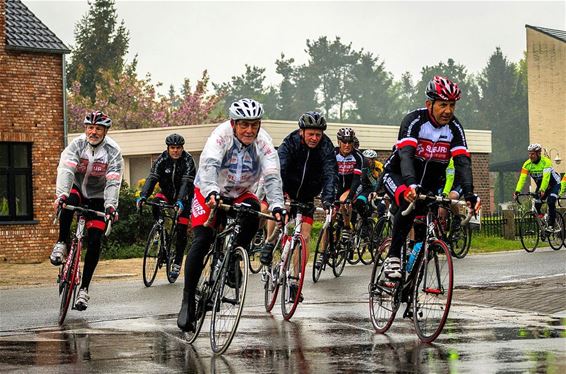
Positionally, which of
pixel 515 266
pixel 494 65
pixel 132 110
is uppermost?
pixel 494 65

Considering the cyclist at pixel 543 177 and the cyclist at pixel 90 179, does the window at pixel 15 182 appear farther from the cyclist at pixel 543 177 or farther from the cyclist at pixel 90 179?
the cyclist at pixel 90 179

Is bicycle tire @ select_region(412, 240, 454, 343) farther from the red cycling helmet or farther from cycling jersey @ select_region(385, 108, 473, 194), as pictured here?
the red cycling helmet

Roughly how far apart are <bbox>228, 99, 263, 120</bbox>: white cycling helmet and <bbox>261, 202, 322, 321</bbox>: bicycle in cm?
181

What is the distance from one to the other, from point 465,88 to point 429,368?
12519cm

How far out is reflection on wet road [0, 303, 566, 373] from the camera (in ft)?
25.4

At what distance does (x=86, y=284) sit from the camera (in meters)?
11.6

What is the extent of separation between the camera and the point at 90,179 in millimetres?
11609

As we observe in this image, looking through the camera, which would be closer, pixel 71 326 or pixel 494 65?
pixel 71 326

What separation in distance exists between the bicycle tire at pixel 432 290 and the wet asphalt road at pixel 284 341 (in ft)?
0.52

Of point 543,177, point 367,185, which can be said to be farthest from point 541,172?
point 367,185

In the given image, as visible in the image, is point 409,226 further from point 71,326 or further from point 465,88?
point 465,88

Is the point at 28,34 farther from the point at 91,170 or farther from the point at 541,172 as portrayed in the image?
the point at 91,170

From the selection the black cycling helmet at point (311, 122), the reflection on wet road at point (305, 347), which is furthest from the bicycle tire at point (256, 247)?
the reflection on wet road at point (305, 347)

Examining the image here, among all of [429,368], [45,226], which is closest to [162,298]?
[429,368]
